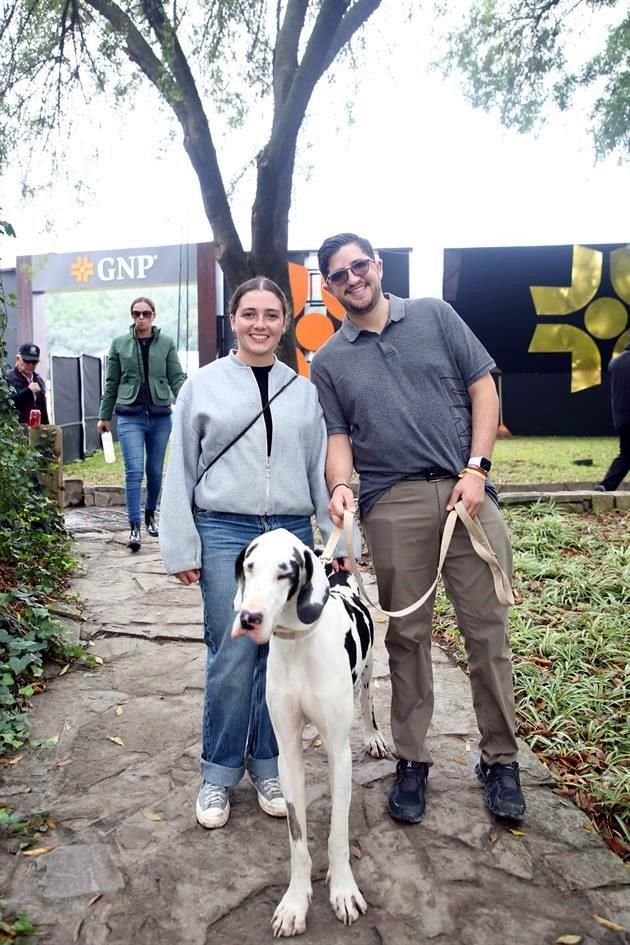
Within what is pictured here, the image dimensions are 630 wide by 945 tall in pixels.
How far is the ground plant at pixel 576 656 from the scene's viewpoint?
3064 millimetres

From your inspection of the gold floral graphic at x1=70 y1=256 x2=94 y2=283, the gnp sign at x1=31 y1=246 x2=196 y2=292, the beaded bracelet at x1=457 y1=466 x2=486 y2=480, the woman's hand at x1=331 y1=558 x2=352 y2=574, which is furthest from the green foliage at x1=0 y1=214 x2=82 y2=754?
the gold floral graphic at x1=70 y1=256 x2=94 y2=283

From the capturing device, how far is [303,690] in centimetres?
229

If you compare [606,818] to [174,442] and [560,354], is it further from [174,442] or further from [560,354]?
[560,354]

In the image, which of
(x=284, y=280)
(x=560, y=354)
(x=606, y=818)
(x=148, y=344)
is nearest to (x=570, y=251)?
(x=560, y=354)

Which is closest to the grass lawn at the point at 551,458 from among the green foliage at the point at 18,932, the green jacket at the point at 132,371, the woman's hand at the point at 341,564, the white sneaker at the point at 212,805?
the green jacket at the point at 132,371

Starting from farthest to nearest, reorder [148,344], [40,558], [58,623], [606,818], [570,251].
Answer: [570,251]
[148,344]
[40,558]
[58,623]
[606,818]

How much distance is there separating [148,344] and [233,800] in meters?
4.59

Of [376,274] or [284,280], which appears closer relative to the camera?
[376,274]

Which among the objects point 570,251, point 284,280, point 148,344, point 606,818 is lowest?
point 606,818

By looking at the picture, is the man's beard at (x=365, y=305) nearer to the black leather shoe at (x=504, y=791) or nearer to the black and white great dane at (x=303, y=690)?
the black and white great dane at (x=303, y=690)

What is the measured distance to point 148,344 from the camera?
21.7ft

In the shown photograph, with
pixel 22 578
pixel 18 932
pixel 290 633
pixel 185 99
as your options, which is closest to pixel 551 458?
pixel 185 99

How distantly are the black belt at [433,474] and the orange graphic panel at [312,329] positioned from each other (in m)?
12.4

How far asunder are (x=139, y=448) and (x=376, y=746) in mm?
4146
